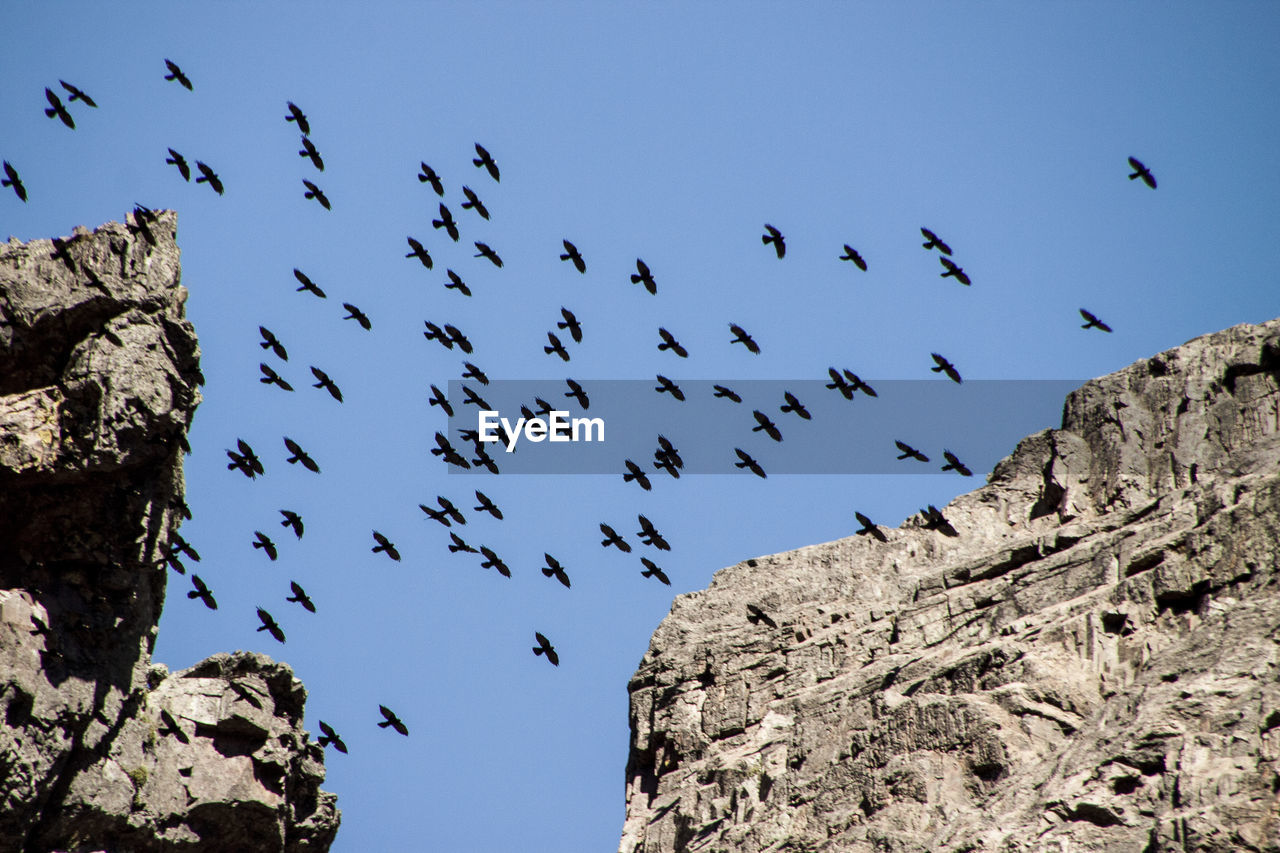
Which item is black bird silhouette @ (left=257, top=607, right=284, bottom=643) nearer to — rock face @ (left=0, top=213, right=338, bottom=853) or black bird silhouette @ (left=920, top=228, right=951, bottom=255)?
rock face @ (left=0, top=213, right=338, bottom=853)

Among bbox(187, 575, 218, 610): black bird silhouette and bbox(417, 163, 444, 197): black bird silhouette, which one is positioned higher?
bbox(417, 163, 444, 197): black bird silhouette

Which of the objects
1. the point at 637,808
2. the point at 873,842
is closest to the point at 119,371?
the point at 637,808

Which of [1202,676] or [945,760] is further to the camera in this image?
[945,760]

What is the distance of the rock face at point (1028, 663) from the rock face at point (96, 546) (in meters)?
12.9

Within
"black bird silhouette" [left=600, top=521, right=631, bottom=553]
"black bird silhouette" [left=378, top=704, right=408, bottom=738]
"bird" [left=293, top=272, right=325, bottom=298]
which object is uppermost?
"bird" [left=293, top=272, right=325, bottom=298]

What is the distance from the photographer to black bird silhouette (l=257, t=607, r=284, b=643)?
118 ft

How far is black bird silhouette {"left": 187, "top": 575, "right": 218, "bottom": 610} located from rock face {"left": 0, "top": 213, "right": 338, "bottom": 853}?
2907 millimetres

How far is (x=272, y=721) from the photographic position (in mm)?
43312

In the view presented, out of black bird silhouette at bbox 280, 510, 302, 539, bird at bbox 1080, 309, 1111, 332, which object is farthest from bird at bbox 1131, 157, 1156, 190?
black bird silhouette at bbox 280, 510, 302, 539

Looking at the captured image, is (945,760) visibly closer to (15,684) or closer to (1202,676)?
(1202,676)

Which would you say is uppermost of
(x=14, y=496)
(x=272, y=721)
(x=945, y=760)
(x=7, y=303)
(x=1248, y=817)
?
(x=7, y=303)

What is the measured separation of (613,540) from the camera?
36812 mm

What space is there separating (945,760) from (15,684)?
861 inches

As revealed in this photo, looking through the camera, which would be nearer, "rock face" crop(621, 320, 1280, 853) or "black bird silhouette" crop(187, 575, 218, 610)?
"rock face" crop(621, 320, 1280, 853)
